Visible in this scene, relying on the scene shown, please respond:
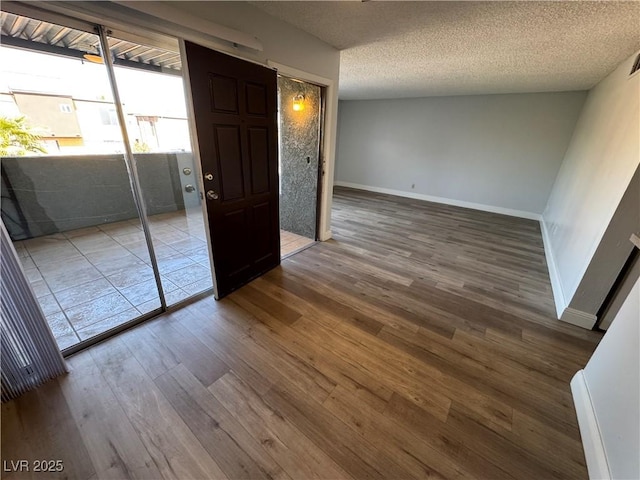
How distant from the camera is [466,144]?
5617 mm

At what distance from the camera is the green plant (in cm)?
207

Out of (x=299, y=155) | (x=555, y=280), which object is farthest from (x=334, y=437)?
(x=299, y=155)

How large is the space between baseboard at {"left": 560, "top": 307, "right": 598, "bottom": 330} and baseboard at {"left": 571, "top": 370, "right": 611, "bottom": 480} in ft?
2.67

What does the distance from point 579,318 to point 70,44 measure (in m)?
4.51

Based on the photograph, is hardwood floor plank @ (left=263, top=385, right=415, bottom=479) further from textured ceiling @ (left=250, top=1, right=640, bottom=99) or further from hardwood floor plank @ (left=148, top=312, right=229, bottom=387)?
textured ceiling @ (left=250, top=1, right=640, bottom=99)

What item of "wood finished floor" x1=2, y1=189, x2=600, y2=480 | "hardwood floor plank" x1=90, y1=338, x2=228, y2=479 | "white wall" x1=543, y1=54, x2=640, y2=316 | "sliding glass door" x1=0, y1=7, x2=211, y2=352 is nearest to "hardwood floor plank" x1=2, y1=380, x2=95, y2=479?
"wood finished floor" x1=2, y1=189, x2=600, y2=480

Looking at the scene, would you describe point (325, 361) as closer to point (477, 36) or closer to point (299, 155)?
point (299, 155)

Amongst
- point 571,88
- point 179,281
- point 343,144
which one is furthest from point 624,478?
point 343,144

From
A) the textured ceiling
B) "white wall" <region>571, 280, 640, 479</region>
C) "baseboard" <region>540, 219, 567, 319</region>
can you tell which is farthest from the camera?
"baseboard" <region>540, 219, 567, 319</region>

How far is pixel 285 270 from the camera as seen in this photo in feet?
9.57

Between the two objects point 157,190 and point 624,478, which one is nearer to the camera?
point 624,478

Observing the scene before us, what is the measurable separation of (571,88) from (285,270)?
562 centimetres

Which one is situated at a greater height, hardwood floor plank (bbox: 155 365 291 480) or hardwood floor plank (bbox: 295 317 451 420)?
hardwood floor plank (bbox: 295 317 451 420)

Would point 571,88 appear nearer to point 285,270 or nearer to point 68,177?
point 285,270
